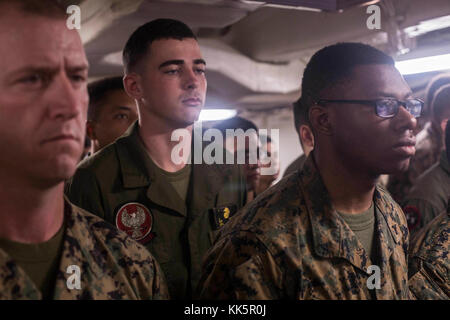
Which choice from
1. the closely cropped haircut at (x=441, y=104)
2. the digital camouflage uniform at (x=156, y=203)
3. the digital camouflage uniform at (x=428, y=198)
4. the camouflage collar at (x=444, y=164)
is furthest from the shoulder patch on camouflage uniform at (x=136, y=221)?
the closely cropped haircut at (x=441, y=104)

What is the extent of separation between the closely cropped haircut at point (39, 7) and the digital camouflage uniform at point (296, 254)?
75 cm

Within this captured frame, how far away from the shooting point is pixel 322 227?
150 cm

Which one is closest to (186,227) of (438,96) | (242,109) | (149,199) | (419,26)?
(149,199)

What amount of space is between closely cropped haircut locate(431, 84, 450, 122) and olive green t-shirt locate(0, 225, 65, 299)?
7.58ft

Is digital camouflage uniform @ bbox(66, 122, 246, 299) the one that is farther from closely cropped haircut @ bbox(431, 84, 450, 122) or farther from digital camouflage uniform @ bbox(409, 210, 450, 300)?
closely cropped haircut @ bbox(431, 84, 450, 122)

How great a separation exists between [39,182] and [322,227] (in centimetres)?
80

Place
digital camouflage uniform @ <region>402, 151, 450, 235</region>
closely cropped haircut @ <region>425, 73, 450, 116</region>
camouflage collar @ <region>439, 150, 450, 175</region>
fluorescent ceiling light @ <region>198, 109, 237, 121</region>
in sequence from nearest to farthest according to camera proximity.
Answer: digital camouflage uniform @ <region>402, 151, 450, 235</region>
camouflage collar @ <region>439, 150, 450, 175</region>
closely cropped haircut @ <region>425, 73, 450, 116</region>
fluorescent ceiling light @ <region>198, 109, 237, 121</region>

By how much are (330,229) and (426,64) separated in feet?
7.48

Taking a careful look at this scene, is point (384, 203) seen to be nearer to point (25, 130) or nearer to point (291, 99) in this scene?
point (25, 130)

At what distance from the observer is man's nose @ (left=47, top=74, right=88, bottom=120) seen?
1074 millimetres

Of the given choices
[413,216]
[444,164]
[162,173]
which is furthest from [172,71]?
[444,164]

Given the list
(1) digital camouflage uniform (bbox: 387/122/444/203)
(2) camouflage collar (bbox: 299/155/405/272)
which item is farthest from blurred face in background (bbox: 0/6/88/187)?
(1) digital camouflage uniform (bbox: 387/122/444/203)

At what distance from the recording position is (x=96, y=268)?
119 cm

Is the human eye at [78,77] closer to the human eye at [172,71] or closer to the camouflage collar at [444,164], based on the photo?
the human eye at [172,71]
